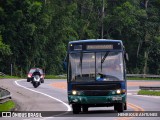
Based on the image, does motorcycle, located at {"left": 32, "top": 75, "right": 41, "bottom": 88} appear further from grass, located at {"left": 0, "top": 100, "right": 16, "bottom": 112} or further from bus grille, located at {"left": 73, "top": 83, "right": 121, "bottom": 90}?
bus grille, located at {"left": 73, "top": 83, "right": 121, "bottom": 90}

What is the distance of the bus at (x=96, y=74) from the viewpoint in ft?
76.9

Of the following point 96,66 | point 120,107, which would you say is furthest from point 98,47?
point 120,107

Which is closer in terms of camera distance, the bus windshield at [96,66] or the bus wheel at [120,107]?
the bus windshield at [96,66]

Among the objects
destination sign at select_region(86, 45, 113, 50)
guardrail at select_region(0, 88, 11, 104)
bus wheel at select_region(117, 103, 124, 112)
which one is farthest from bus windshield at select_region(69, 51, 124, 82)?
guardrail at select_region(0, 88, 11, 104)

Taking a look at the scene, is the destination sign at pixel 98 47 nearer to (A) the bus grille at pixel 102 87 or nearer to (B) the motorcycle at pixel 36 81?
(A) the bus grille at pixel 102 87

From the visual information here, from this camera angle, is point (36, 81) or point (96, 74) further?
point (36, 81)

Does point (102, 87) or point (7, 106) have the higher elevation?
point (102, 87)

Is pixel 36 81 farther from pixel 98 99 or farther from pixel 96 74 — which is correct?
pixel 98 99

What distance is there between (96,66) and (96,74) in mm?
373

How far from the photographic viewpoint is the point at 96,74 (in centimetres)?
2366

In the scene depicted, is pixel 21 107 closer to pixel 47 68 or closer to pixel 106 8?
pixel 47 68

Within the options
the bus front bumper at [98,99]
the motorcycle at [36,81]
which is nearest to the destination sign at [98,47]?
the bus front bumper at [98,99]

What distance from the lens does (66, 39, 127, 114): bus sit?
2345cm

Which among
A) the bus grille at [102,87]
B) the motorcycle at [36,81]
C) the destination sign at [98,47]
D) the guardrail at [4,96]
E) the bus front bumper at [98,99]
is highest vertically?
the destination sign at [98,47]
